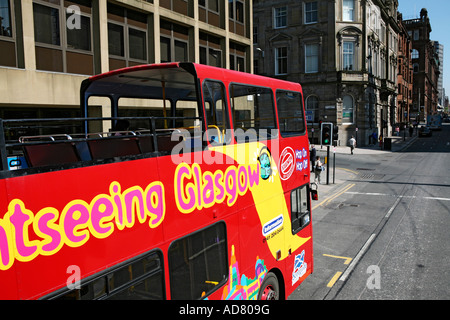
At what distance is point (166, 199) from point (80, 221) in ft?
3.82

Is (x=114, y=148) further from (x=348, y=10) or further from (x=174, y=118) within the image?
(x=348, y=10)

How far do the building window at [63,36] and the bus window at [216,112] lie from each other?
423 inches

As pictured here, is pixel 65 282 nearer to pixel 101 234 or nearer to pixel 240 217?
pixel 101 234

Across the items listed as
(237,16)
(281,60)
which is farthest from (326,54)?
(237,16)

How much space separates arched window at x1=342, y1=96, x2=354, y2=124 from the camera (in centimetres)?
4406

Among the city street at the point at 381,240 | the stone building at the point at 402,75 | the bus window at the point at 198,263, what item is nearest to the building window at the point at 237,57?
the city street at the point at 381,240

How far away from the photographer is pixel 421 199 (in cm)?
1692

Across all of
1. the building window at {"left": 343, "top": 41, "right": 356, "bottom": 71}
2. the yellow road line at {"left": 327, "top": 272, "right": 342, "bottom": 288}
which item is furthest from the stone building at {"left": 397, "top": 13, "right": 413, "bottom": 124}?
the yellow road line at {"left": 327, "top": 272, "right": 342, "bottom": 288}

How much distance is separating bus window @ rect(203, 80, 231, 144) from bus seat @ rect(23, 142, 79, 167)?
6.18ft

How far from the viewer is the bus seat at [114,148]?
16.1 ft

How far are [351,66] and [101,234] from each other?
45688 mm

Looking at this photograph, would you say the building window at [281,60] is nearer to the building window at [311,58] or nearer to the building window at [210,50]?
the building window at [311,58]

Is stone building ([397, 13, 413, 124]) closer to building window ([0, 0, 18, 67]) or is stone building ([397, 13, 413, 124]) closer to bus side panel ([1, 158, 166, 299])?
building window ([0, 0, 18, 67])

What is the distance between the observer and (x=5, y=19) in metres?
12.2
